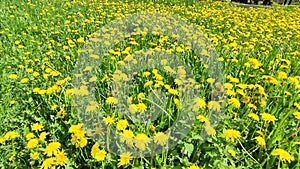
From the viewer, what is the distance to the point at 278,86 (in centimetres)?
248

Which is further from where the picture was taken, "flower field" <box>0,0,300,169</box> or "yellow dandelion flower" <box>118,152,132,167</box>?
"flower field" <box>0,0,300,169</box>

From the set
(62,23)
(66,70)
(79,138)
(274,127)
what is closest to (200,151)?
(274,127)

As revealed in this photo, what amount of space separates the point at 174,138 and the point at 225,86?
0.66 meters

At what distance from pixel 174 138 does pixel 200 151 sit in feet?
0.63

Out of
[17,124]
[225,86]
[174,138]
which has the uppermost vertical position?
[225,86]

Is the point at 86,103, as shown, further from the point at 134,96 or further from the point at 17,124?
the point at 17,124

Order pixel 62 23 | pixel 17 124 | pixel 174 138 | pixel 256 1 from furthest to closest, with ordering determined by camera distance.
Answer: pixel 256 1, pixel 62 23, pixel 17 124, pixel 174 138

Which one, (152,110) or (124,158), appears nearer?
(124,158)

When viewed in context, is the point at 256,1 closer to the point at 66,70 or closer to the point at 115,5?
the point at 115,5

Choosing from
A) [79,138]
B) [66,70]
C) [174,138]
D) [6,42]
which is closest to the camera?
[79,138]

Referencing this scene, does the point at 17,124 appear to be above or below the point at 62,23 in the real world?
below

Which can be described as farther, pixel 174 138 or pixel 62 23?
pixel 62 23

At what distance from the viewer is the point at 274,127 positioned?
6.38ft

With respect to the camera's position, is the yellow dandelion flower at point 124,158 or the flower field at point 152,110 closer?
the yellow dandelion flower at point 124,158
